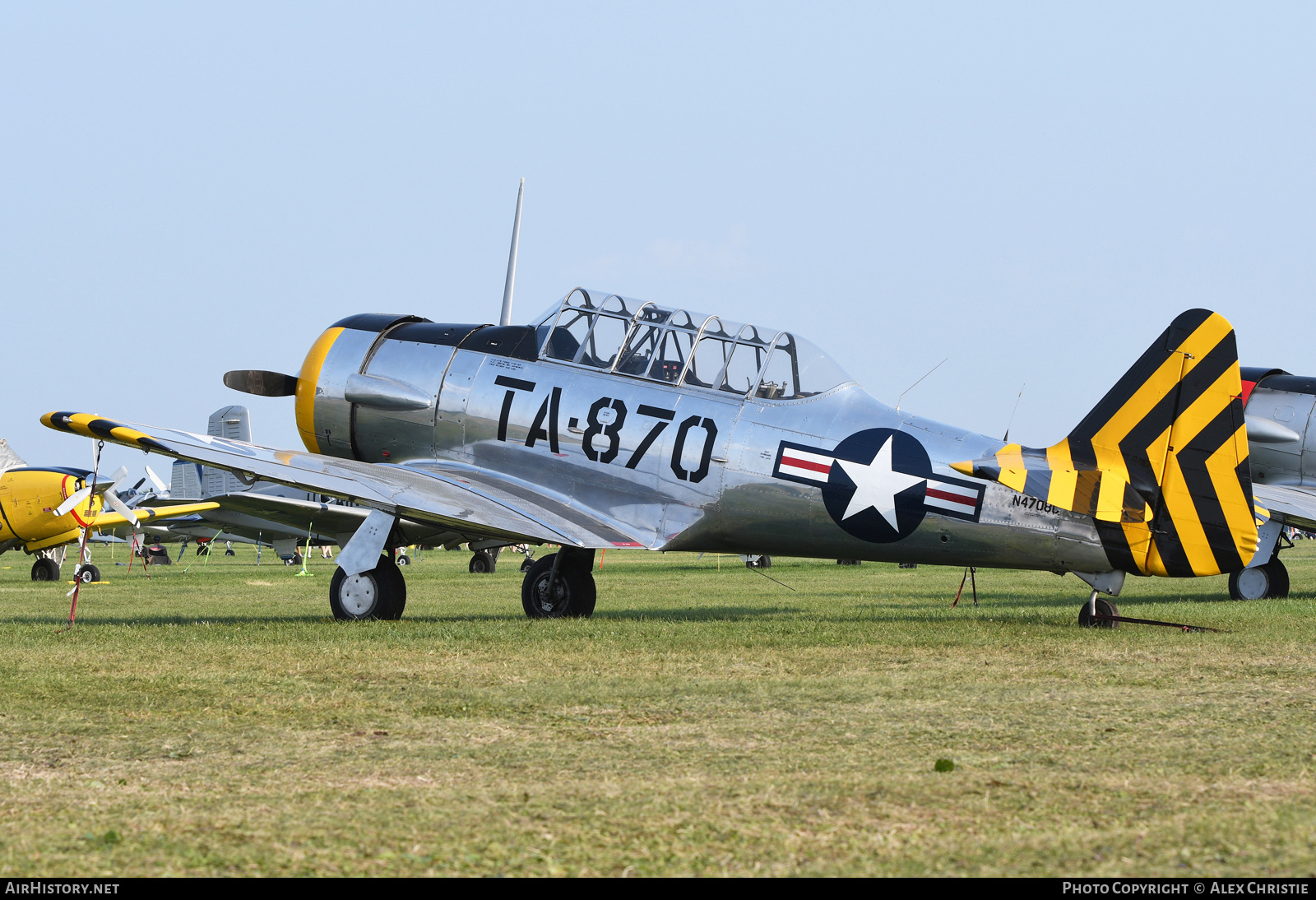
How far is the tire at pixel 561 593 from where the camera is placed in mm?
12180

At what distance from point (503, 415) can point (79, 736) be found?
676cm

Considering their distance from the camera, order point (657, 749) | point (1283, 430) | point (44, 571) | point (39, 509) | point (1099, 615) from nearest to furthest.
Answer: point (657, 749), point (1099, 615), point (1283, 430), point (39, 509), point (44, 571)

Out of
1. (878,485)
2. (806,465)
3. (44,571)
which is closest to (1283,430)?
(878,485)

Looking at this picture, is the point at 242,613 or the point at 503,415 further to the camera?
the point at 242,613

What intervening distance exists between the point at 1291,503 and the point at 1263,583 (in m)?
1.21

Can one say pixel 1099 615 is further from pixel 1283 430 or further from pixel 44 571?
pixel 44 571

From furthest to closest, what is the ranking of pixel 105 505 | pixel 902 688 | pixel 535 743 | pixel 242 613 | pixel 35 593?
1. pixel 105 505
2. pixel 35 593
3. pixel 242 613
4. pixel 902 688
5. pixel 535 743

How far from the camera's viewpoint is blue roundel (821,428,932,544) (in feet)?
32.7

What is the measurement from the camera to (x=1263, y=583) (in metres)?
17.2

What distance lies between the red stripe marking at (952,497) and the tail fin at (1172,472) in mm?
327

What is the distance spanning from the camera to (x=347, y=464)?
1141 centimetres

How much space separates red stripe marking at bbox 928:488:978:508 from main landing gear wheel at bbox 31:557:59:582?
74.2ft
